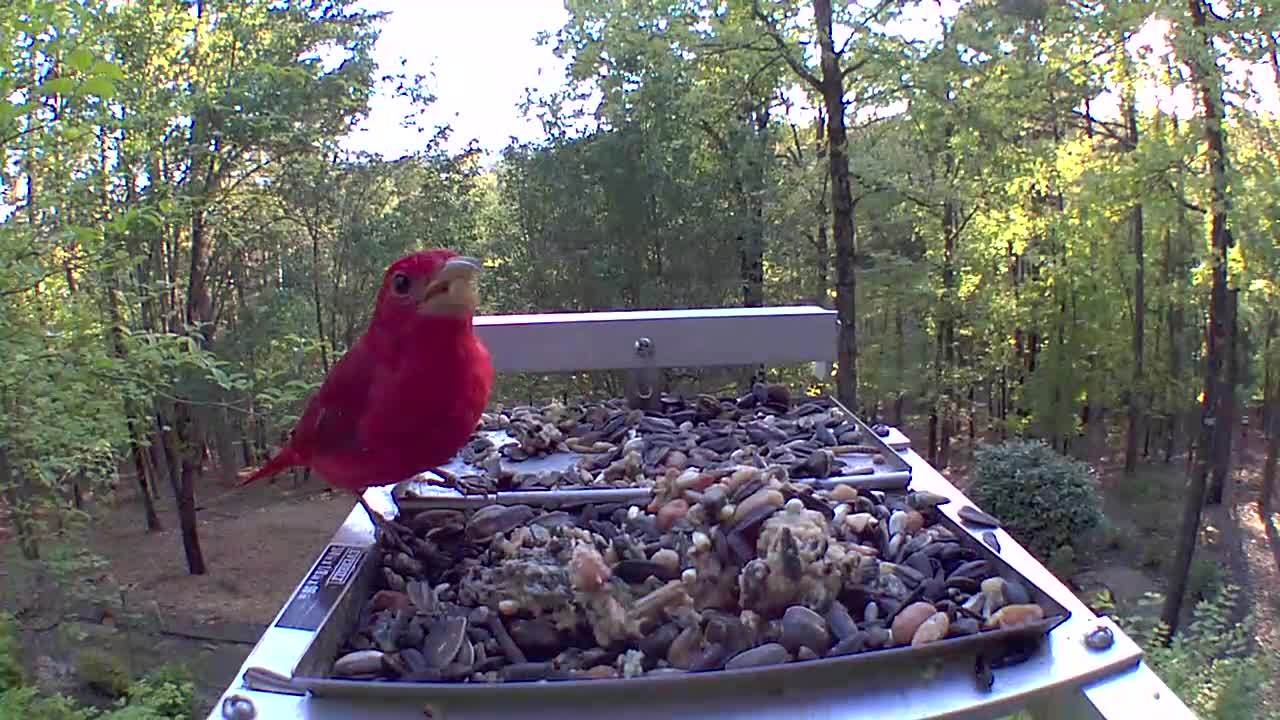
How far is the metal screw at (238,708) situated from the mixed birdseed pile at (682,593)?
14 centimetres

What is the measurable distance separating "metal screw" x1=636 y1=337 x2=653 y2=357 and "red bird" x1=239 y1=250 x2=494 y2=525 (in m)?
0.80

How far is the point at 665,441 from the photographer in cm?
223

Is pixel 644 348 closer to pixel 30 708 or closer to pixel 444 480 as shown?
pixel 444 480

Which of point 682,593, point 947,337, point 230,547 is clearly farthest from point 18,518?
point 947,337

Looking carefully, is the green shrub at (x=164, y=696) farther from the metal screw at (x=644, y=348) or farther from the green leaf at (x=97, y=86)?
the metal screw at (x=644, y=348)

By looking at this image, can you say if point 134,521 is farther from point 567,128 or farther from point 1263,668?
point 1263,668

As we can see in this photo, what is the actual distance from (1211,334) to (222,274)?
11.0 metres

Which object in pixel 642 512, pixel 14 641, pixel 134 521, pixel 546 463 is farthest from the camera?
pixel 134 521

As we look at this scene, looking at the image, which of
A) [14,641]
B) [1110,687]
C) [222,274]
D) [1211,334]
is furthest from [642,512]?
[222,274]

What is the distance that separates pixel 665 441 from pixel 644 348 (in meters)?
0.37

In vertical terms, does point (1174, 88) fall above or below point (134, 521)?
above

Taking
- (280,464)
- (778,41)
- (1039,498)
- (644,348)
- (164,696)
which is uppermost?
(778,41)

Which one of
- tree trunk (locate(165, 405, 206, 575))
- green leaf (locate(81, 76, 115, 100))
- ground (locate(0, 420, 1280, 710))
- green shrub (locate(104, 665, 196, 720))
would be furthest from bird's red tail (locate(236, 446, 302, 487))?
tree trunk (locate(165, 405, 206, 575))

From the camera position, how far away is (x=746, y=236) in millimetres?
11570
